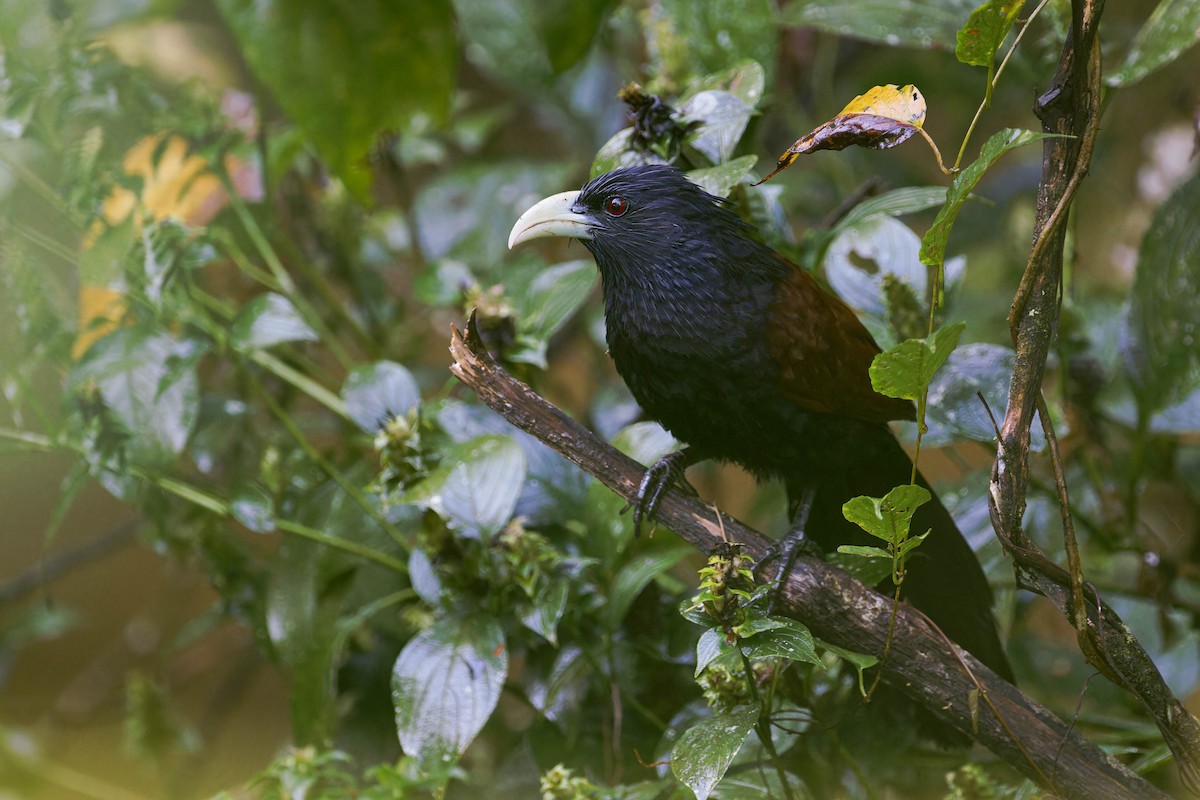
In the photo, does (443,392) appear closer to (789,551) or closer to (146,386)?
(146,386)

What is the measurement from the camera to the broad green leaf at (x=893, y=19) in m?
1.63

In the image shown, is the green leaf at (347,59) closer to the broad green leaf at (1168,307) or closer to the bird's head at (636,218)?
the bird's head at (636,218)

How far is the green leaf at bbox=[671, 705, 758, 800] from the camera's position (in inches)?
42.3

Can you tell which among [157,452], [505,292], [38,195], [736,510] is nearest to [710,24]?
[505,292]

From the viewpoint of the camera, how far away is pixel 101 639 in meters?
3.56

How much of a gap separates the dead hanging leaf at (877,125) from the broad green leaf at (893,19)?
2.37 feet

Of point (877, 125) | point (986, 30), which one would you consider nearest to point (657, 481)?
point (877, 125)

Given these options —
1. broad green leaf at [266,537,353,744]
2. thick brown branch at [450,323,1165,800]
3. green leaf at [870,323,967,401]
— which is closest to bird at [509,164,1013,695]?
thick brown branch at [450,323,1165,800]

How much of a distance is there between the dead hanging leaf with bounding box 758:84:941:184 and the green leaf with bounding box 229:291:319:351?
0.98m

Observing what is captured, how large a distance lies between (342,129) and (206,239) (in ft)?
2.98

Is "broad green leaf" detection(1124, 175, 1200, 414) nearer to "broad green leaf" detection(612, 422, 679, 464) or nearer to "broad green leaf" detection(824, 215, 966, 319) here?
"broad green leaf" detection(824, 215, 966, 319)

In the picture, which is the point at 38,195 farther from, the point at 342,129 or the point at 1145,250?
the point at 1145,250

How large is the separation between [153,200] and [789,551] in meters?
1.90

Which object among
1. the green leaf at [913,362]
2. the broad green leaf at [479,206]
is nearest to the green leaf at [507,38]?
the broad green leaf at [479,206]
